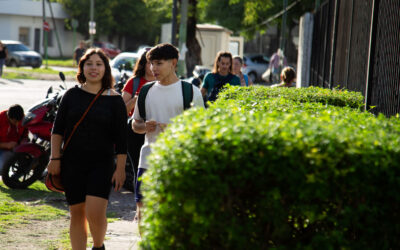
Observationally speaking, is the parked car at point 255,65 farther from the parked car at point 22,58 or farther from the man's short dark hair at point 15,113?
the man's short dark hair at point 15,113

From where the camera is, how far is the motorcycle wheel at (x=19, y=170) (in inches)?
335

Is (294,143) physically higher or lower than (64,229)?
higher

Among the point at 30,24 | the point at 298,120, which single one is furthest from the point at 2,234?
the point at 30,24

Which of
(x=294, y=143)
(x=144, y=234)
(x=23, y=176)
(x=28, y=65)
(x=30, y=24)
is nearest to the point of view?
(x=294, y=143)

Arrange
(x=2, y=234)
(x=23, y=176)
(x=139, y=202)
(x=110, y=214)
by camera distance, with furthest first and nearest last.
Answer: (x=23, y=176)
(x=110, y=214)
(x=2, y=234)
(x=139, y=202)

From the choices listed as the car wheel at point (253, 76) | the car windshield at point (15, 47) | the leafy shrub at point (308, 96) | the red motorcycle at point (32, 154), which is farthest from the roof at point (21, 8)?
the leafy shrub at point (308, 96)

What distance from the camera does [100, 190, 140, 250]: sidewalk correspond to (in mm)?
6023

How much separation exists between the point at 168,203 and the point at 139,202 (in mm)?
2461

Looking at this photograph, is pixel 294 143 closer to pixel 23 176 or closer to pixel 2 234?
pixel 2 234

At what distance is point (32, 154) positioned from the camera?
336 inches

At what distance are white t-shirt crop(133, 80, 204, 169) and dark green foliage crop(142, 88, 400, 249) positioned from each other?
1.99 metres

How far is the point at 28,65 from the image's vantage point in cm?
3775

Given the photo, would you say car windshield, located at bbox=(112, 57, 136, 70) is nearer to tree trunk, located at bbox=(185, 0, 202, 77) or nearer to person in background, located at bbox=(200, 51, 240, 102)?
tree trunk, located at bbox=(185, 0, 202, 77)

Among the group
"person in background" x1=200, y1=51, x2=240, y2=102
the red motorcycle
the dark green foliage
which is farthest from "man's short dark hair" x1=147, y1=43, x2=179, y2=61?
the red motorcycle
